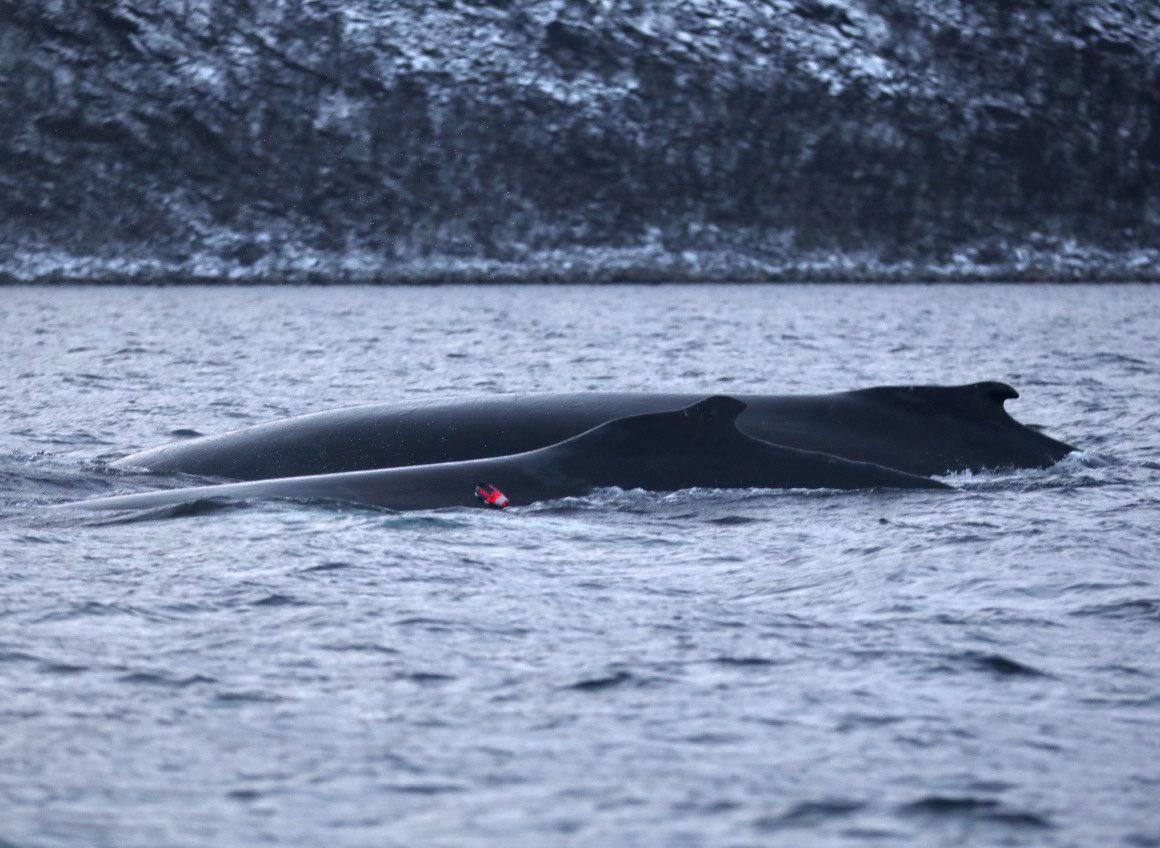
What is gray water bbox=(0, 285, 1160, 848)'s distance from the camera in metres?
5.84

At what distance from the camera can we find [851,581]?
9.64 meters

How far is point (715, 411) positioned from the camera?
1211 centimetres

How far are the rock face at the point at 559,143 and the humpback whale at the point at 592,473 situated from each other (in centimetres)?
8790

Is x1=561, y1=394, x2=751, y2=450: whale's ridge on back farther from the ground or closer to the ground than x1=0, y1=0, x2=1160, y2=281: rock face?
closer to the ground

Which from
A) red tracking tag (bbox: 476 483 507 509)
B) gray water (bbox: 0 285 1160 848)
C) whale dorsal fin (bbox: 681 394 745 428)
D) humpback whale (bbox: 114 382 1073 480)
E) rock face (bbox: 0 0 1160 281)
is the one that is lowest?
gray water (bbox: 0 285 1160 848)

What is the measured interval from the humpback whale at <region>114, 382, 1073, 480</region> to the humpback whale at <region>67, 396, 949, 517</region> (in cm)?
115

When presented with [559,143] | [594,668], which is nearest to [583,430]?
[594,668]

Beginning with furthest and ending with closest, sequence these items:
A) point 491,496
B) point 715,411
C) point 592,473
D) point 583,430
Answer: point 583,430
point 715,411
point 592,473
point 491,496

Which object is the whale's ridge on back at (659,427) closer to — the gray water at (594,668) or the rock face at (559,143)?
the gray water at (594,668)

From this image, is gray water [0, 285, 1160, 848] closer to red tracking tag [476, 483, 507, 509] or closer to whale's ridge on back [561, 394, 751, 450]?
red tracking tag [476, 483, 507, 509]

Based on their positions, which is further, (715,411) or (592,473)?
(715,411)

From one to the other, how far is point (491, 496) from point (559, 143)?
97.0 m

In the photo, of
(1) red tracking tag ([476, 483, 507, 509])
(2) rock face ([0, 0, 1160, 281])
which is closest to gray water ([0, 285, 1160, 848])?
(1) red tracking tag ([476, 483, 507, 509])

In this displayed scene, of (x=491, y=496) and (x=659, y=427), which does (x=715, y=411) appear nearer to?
(x=659, y=427)
